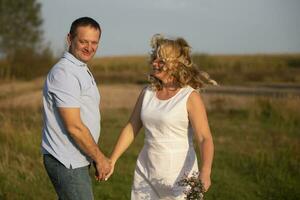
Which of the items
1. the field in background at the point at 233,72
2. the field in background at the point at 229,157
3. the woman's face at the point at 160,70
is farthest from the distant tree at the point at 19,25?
the woman's face at the point at 160,70

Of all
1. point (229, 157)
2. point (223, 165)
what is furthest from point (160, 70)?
point (229, 157)

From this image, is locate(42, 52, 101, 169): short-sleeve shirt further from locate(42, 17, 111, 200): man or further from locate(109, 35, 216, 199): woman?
locate(109, 35, 216, 199): woman

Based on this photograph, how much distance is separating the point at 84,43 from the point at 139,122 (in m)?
0.91

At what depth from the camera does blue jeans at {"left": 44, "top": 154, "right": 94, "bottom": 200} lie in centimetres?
404

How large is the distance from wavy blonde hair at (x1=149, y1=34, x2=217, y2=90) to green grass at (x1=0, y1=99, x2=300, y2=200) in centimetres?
329

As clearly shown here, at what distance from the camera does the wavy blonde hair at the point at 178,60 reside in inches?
172

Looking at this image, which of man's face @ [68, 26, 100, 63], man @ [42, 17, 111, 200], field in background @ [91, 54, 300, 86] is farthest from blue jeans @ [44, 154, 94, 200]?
field in background @ [91, 54, 300, 86]

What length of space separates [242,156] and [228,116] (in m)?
7.50

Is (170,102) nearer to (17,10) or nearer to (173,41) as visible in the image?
(173,41)

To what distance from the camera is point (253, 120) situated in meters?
16.5

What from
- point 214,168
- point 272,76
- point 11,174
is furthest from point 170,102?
point 272,76

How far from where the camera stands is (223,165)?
9.62 metres

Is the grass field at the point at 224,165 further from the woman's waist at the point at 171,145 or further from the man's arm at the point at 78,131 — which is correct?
the man's arm at the point at 78,131

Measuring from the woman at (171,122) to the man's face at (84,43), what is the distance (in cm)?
50
